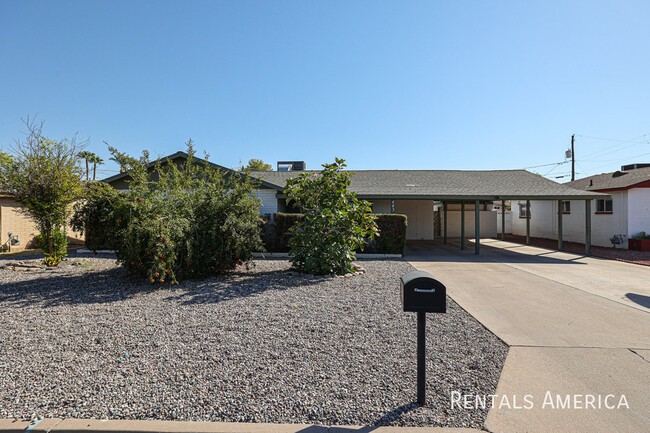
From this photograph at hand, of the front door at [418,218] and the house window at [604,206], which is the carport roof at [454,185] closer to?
the house window at [604,206]

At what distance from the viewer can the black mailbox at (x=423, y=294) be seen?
2.74 meters

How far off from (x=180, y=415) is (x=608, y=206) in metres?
19.9

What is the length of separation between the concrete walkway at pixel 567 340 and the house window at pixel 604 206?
814 centimetres

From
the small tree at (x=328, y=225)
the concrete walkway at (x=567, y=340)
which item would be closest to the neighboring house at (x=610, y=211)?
the concrete walkway at (x=567, y=340)

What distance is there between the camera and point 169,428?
94.6 inches

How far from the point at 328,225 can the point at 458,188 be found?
929 centimetres

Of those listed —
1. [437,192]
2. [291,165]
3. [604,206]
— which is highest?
[291,165]

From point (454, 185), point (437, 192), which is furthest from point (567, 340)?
point (454, 185)

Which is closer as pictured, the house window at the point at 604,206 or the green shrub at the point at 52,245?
the green shrub at the point at 52,245

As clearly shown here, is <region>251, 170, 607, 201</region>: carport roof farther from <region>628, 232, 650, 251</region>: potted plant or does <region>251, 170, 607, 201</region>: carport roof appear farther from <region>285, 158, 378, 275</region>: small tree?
<region>285, 158, 378, 275</region>: small tree

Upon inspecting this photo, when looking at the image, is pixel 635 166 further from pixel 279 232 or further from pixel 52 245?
pixel 52 245

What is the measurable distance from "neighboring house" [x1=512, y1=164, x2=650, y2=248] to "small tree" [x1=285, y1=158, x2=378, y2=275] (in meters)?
11.8

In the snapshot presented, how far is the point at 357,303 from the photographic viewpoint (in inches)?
221

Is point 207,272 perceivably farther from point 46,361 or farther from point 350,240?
point 46,361
